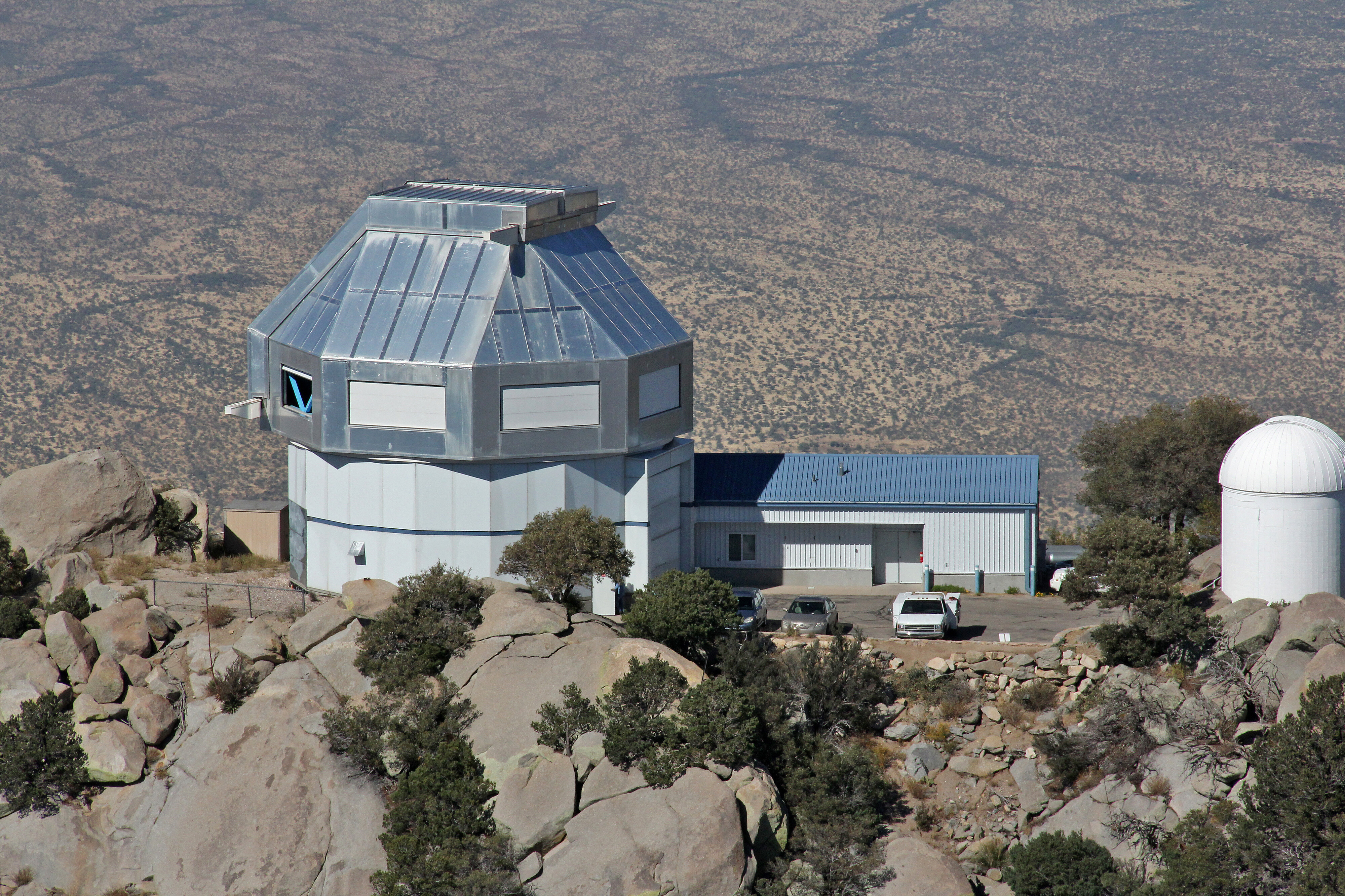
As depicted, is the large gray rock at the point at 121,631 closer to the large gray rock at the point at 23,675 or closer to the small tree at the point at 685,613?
the large gray rock at the point at 23,675

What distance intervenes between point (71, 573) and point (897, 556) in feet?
65.7

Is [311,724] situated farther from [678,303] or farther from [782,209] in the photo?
[782,209]

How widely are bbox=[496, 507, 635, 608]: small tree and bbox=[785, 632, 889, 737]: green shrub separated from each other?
447 cm

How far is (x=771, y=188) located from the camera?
112812mm

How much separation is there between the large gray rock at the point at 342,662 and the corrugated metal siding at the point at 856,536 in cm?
994

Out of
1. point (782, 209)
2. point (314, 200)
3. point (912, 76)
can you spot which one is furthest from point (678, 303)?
point (912, 76)

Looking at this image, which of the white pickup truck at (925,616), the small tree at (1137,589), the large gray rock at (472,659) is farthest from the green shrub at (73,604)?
the small tree at (1137,589)

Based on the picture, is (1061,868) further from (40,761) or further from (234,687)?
(40,761)

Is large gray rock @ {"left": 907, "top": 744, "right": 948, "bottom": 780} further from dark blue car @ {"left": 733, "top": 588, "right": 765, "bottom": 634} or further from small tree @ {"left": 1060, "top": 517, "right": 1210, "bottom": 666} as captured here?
dark blue car @ {"left": 733, "top": 588, "right": 765, "bottom": 634}

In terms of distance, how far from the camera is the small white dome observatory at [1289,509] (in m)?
32.3

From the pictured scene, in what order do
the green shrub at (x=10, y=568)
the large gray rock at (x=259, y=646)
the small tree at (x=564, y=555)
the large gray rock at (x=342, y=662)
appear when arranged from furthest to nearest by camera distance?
the green shrub at (x=10, y=568) < the small tree at (x=564, y=555) < the large gray rock at (x=259, y=646) < the large gray rock at (x=342, y=662)

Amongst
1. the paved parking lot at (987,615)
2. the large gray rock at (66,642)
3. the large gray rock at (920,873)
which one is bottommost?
the large gray rock at (920,873)

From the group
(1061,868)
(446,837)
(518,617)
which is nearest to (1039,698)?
(1061,868)

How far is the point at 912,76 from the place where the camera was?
133 meters
